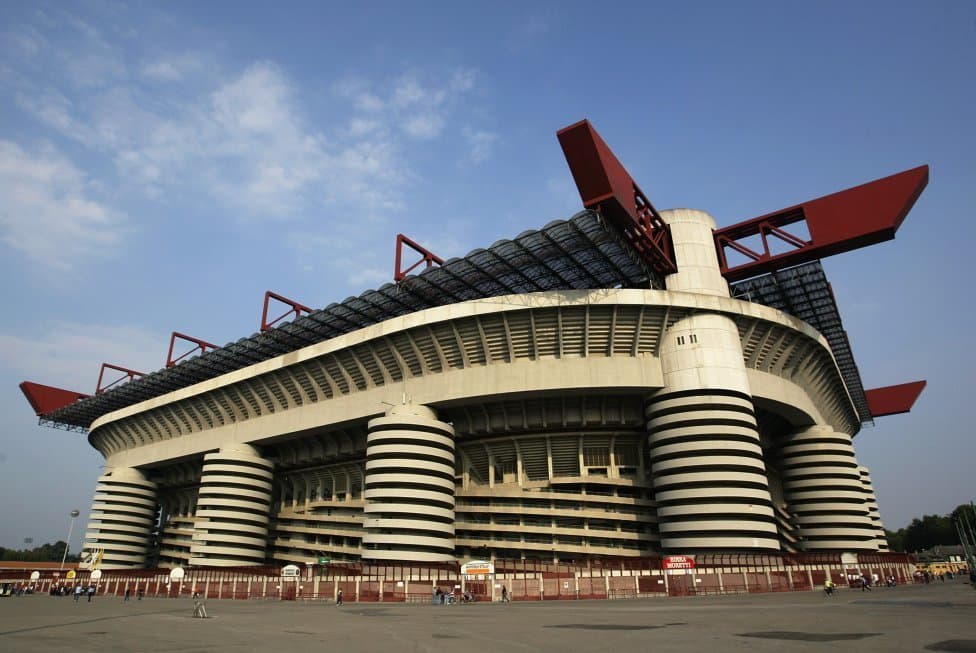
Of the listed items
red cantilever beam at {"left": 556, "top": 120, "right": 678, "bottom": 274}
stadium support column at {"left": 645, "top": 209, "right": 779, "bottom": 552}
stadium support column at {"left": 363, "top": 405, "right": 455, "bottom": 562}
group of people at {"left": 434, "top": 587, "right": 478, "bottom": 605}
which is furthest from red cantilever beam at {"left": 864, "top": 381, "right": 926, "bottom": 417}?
group of people at {"left": 434, "top": 587, "right": 478, "bottom": 605}

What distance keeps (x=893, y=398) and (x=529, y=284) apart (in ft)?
211

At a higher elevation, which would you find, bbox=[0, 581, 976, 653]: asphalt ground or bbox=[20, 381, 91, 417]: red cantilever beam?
bbox=[20, 381, 91, 417]: red cantilever beam

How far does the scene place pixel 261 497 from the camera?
196ft

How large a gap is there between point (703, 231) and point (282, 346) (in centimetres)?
4077

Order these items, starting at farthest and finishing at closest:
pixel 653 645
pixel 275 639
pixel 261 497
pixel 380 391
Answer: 1. pixel 261 497
2. pixel 380 391
3. pixel 275 639
4. pixel 653 645

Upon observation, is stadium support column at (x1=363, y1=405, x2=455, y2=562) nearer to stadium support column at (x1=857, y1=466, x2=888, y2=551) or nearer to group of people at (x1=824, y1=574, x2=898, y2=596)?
group of people at (x1=824, y1=574, x2=898, y2=596)

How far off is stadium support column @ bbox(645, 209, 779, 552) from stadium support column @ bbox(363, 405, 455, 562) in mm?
15188

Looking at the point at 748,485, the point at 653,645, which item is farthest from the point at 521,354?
the point at 653,645

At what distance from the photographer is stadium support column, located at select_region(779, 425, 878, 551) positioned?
5188 cm

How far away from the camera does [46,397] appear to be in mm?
85438

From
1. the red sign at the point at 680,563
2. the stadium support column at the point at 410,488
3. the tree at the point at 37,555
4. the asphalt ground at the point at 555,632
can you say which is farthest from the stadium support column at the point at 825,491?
the tree at the point at 37,555

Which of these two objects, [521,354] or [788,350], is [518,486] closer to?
[521,354]

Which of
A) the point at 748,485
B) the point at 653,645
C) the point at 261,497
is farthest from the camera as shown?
the point at 261,497

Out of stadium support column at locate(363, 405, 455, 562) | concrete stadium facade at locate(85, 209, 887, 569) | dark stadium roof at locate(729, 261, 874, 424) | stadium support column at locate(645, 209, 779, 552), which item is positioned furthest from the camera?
dark stadium roof at locate(729, 261, 874, 424)
